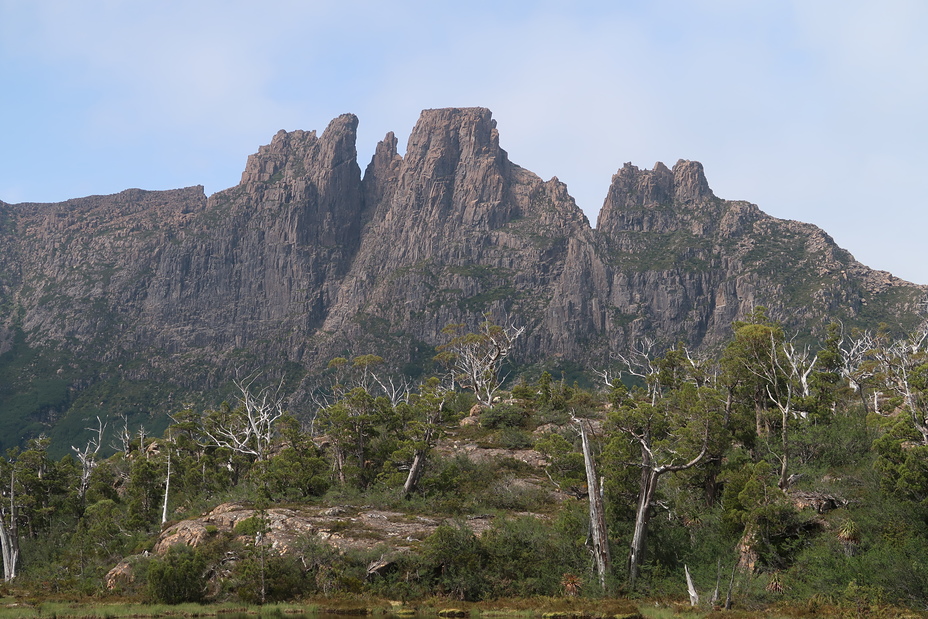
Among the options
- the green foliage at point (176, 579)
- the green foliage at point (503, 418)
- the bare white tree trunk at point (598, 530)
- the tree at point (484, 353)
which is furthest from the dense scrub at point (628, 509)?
the tree at point (484, 353)

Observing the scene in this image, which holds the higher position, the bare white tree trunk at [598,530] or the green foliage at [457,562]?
the bare white tree trunk at [598,530]

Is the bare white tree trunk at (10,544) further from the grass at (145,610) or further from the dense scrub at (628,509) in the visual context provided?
the grass at (145,610)

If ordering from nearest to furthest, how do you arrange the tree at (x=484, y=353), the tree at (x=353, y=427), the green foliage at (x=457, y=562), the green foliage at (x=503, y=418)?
the green foliage at (x=457, y=562)
the tree at (x=353, y=427)
the green foliage at (x=503, y=418)
the tree at (x=484, y=353)

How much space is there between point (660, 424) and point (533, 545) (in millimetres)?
8883

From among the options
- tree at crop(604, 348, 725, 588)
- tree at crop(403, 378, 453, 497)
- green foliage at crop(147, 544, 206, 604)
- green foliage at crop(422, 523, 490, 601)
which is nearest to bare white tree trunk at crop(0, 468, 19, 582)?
green foliage at crop(147, 544, 206, 604)

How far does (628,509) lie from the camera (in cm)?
3219

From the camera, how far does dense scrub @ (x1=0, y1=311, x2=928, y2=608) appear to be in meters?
27.4

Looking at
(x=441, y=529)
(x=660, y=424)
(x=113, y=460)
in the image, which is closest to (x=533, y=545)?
(x=441, y=529)

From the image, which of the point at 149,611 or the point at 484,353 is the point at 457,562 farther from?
the point at 484,353

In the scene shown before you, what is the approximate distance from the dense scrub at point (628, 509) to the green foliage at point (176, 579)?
0.08 meters

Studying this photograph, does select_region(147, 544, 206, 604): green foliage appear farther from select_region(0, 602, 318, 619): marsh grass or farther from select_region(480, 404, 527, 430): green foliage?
select_region(480, 404, 527, 430): green foliage

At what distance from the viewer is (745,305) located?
179000 millimetres

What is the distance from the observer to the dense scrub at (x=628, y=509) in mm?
27375

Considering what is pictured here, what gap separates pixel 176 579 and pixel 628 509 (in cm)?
2206
